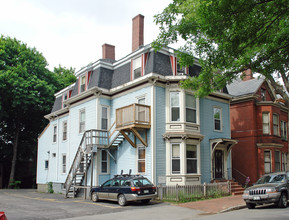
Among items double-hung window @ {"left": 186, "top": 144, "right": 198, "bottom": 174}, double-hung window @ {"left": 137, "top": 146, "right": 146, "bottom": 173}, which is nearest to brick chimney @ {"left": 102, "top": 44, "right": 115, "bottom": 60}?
double-hung window @ {"left": 137, "top": 146, "right": 146, "bottom": 173}

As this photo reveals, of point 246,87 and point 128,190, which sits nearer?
point 128,190

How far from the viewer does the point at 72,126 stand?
26062mm

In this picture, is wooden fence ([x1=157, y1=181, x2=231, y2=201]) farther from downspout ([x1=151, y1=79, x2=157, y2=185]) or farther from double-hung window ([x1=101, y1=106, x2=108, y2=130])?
double-hung window ([x1=101, y1=106, x2=108, y2=130])

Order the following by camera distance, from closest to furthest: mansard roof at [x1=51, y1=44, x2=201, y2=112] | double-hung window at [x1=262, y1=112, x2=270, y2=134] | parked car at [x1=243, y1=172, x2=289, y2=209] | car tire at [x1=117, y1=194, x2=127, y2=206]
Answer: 1. parked car at [x1=243, y1=172, x2=289, y2=209]
2. car tire at [x1=117, y1=194, x2=127, y2=206]
3. mansard roof at [x1=51, y1=44, x2=201, y2=112]
4. double-hung window at [x1=262, y1=112, x2=270, y2=134]

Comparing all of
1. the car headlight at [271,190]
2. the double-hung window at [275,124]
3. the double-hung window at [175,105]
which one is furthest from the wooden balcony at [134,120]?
the double-hung window at [275,124]

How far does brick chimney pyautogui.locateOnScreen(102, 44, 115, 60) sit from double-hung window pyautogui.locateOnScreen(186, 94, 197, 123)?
9299mm

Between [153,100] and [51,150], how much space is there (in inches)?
593

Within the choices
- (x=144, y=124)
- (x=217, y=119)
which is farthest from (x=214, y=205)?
(x=217, y=119)

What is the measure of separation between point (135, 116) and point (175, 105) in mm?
2959

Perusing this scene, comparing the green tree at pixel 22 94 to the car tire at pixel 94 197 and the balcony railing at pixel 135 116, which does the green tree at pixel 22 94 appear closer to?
the balcony railing at pixel 135 116

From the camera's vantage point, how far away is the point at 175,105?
20.4 meters

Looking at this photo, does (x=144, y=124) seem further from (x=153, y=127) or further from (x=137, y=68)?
(x=137, y=68)

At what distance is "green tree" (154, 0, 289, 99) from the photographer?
9859 mm

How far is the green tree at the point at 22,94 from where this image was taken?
109ft
